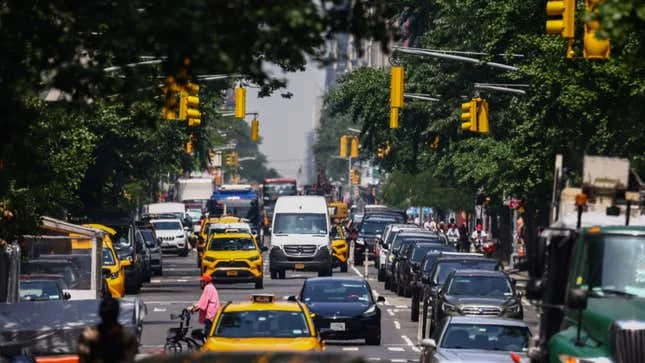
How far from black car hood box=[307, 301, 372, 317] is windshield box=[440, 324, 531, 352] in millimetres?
9734

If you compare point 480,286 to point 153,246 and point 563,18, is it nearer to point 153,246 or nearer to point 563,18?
point 563,18

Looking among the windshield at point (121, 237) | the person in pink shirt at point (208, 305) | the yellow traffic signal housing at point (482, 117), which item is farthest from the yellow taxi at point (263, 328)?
the windshield at point (121, 237)

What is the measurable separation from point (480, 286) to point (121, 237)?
2153 cm

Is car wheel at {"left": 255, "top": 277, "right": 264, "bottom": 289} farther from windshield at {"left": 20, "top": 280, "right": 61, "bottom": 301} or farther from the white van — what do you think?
windshield at {"left": 20, "top": 280, "right": 61, "bottom": 301}

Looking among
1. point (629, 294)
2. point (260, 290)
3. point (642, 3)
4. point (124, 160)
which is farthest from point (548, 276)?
point (124, 160)

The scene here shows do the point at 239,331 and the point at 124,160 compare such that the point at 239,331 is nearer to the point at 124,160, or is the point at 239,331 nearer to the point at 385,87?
the point at 124,160

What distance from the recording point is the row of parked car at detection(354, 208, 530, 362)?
2644 centimetres

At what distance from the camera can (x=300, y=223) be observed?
6184cm

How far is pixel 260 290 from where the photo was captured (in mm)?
54969

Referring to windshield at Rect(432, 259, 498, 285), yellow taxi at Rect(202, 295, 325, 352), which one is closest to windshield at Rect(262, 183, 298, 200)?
windshield at Rect(432, 259, 498, 285)

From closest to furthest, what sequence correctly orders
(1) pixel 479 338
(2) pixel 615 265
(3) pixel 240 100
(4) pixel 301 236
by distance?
(2) pixel 615 265, (1) pixel 479 338, (4) pixel 301 236, (3) pixel 240 100

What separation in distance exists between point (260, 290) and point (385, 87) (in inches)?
1031

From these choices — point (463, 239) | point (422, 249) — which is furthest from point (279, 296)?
point (463, 239)

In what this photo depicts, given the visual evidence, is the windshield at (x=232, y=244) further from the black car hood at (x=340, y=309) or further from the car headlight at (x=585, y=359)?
the car headlight at (x=585, y=359)
